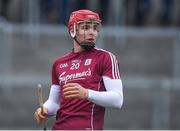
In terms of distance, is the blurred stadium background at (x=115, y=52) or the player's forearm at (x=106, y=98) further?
the blurred stadium background at (x=115, y=52)

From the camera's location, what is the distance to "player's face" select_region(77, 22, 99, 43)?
8.80m

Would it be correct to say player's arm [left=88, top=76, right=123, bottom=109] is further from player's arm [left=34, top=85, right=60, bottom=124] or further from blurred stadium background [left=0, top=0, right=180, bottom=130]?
blurred stadium background [left=0, top=0, right=180, bottom=130]

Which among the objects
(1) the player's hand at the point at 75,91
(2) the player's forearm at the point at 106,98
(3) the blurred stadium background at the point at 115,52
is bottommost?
(3) the blurred stadium background at the point at 115,52

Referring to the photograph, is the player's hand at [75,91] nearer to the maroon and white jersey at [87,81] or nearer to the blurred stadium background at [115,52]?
the maroon and white jersey at [87,81]

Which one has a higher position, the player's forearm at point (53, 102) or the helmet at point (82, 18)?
the helmet at point (82, 18)

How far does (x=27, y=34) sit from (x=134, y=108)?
9.44ft

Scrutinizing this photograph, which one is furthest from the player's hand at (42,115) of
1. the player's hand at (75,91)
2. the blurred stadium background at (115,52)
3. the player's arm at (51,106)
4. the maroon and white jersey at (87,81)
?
the blurred stadium background at (115,52)

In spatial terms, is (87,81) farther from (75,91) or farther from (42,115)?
(42,115)

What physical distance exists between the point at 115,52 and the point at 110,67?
1047cm

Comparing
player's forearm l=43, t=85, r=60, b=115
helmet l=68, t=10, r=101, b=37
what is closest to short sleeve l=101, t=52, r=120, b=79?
helmet l=68, t=10, r=101, b=37

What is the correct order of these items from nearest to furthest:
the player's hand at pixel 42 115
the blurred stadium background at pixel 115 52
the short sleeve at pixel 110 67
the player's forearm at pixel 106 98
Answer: the player's forearm at pixel 106 98
the short sleeve at pixel 110 67
the player's hand at pixel 42 115
the blurred stadium background at pixel 115 52

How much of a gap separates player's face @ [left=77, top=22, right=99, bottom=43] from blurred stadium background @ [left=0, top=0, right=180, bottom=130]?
24.9 feet

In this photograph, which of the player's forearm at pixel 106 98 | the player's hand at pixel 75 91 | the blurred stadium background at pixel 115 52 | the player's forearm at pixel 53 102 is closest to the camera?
the player's hand at pixel 75 91

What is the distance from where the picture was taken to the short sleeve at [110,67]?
28.7 feet
